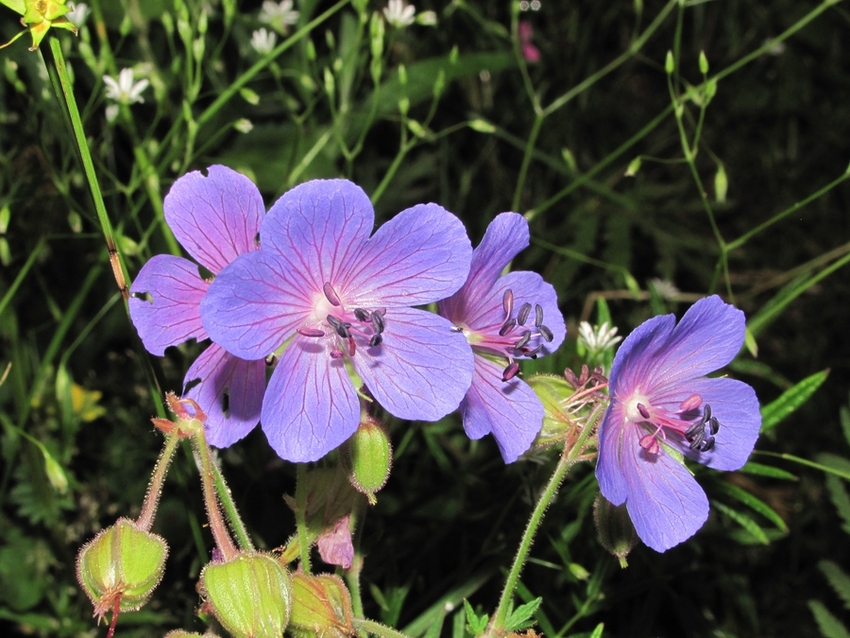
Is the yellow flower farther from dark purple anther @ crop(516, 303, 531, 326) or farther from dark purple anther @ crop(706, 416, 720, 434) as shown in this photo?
dark purple anther @ crop(706, 416, 720, 434)

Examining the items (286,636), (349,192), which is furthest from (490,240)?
(286,636)

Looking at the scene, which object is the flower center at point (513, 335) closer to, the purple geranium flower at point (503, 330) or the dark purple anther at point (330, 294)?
the purple geranium flower at point (503, 330)

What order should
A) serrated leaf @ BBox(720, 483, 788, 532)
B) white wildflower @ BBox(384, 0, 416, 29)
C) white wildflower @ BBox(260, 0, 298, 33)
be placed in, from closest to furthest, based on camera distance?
1. serrated leaf @ BBox(720, 483, 788, 532)
2. white wildflower @ BBox(384, 0, 416, 29)
3. white wildflower @ BBox(260, 0, 298, 33)

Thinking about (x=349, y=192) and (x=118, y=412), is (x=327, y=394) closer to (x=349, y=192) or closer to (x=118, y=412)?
(x=349, y=192)

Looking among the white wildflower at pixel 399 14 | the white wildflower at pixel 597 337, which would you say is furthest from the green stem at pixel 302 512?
the white wildflower at pixel 399 14

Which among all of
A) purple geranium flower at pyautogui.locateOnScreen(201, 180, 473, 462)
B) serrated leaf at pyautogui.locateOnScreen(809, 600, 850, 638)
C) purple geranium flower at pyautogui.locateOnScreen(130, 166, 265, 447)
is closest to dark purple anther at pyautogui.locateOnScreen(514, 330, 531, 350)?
purple geranium flower at pyautogui.locateOnScreen(201, 180, 473, 462)

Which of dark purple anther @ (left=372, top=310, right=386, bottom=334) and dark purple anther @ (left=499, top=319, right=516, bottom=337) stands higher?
dark purple anther @ (left=372, top=310, right=386, bottom=334)

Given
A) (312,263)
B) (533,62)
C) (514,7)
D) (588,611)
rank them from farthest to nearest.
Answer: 1. (533,62)
2. (514,7)
3. (588,611)
4. (312,263)
